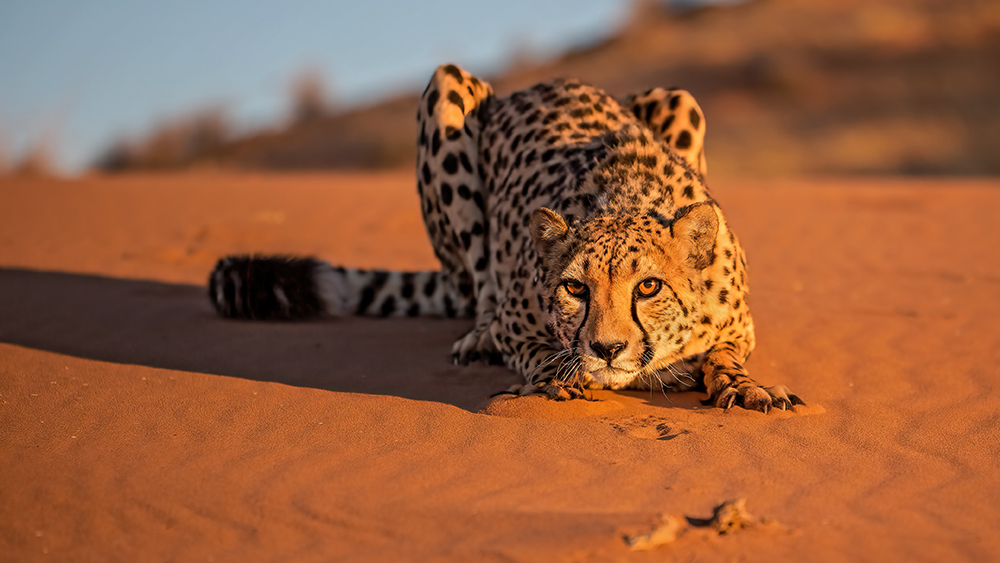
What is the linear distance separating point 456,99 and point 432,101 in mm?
130

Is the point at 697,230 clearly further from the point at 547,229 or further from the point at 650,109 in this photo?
the point at 650,109

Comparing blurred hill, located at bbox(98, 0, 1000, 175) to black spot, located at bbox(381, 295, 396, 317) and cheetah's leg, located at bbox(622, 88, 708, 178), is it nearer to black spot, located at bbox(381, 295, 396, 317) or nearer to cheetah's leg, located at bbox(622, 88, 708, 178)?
cheetah's leg, located at bbox(622, 88, 708, 178)

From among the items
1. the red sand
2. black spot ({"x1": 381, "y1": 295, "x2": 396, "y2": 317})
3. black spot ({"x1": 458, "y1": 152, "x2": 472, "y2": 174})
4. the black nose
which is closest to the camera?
the red sand

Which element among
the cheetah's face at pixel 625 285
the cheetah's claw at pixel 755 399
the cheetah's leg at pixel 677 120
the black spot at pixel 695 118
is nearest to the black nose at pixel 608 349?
the cheetah's face at pixel 625 285

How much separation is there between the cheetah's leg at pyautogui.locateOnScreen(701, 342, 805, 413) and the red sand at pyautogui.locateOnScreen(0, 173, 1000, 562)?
65 millimetres

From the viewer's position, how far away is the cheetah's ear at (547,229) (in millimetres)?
3592

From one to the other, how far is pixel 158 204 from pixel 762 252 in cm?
557

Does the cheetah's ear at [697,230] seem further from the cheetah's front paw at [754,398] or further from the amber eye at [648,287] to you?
the cheetah's front paw at [754,398]

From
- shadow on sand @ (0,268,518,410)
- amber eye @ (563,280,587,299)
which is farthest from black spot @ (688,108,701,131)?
amber eye @ (563,280,587,299)

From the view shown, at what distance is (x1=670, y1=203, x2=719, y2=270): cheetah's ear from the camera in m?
3.50

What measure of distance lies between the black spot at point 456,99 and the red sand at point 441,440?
46.9 inches

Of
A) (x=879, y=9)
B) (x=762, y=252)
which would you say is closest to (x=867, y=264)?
(x=762, y=252)

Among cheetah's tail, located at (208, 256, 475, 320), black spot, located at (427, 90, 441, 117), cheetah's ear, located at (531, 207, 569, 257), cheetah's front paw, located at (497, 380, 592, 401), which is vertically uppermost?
black spot, located at (427, 90, 441, 117)

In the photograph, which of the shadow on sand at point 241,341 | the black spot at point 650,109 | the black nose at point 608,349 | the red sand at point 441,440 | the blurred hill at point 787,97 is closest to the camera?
the red sand at point 441,440
